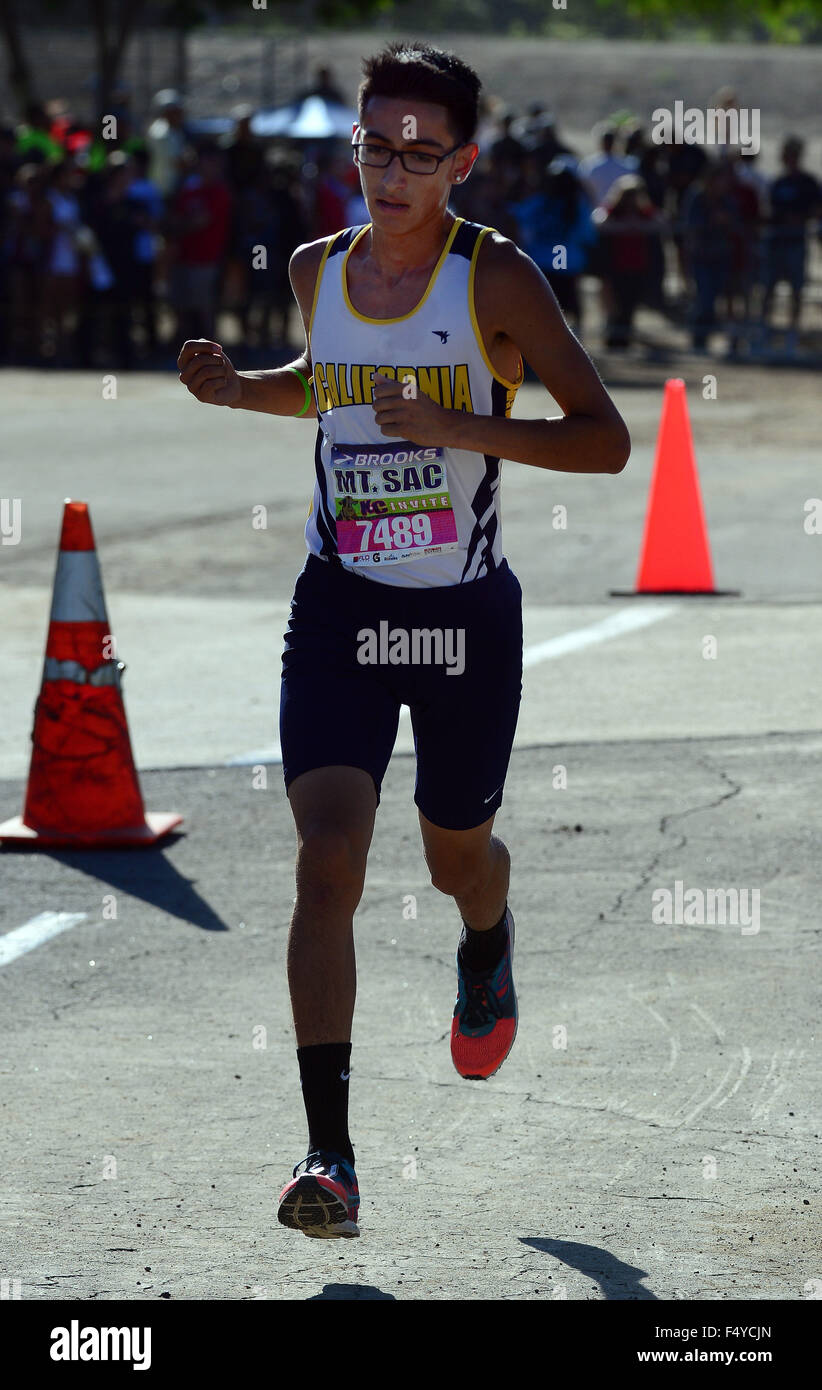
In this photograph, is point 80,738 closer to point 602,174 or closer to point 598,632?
point 598,632

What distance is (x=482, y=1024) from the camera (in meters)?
4.66

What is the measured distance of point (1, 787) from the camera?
24.8 feet

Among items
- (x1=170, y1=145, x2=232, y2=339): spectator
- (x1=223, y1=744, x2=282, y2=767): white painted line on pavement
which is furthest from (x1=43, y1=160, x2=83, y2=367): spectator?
(x1=223, y1=744, x2=282, y2=767): white painted line on pavement

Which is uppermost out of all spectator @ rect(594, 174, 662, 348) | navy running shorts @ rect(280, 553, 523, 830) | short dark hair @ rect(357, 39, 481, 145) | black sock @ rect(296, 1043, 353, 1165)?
spectator @ rect(594, 174, 662, 348)

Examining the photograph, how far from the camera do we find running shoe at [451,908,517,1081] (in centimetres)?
465

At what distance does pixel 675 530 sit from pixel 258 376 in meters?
6.47

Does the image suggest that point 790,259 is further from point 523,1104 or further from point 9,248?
point 523,1104

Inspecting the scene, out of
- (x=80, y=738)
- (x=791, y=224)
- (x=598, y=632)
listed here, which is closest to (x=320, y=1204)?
(x=80, y=738)

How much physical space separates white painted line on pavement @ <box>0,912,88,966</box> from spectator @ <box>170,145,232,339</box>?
16.1 metres

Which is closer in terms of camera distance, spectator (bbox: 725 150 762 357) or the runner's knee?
the runner's knee

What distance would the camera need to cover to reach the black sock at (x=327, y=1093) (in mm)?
3857

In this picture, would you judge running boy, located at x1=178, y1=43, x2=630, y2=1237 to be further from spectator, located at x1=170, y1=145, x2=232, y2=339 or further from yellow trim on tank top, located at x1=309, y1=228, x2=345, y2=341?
spectator, located at x1=170, y1=145, x2=232, y2=339
